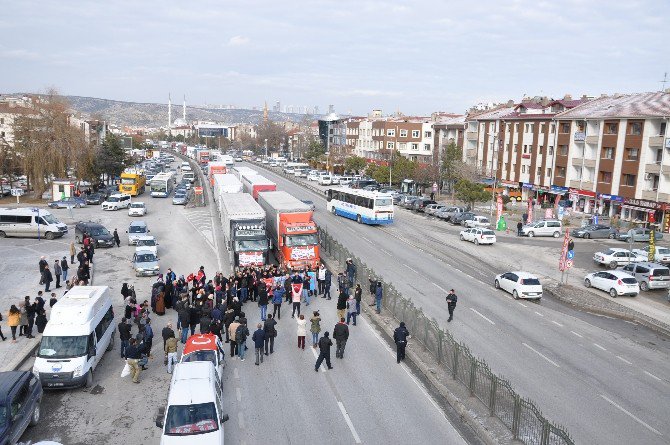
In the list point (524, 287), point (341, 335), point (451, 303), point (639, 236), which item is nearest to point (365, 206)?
point (639, 236)

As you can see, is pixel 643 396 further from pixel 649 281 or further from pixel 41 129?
pixel 41 129

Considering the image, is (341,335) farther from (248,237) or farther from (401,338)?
(248,237)

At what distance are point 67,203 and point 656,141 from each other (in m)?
56.2

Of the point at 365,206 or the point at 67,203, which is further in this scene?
the point at 67,203

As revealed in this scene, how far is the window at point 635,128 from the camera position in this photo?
51909 millimetres

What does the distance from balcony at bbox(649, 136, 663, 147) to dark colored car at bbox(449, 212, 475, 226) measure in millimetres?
17821

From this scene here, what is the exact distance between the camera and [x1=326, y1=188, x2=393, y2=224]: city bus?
47.5 meters

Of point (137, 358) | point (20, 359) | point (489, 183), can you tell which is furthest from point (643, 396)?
point (489, 183)

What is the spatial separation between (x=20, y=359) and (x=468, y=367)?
46.7 ft

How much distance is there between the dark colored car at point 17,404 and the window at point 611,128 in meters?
56.3

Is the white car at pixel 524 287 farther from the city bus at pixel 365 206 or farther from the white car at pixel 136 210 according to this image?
the white car at pixel 136 210

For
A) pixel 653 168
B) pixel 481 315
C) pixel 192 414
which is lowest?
pixel 481 315

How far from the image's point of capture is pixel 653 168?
1971 inches

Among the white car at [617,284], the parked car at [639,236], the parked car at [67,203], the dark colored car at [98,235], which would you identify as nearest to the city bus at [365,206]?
the parked car at [639,236]
